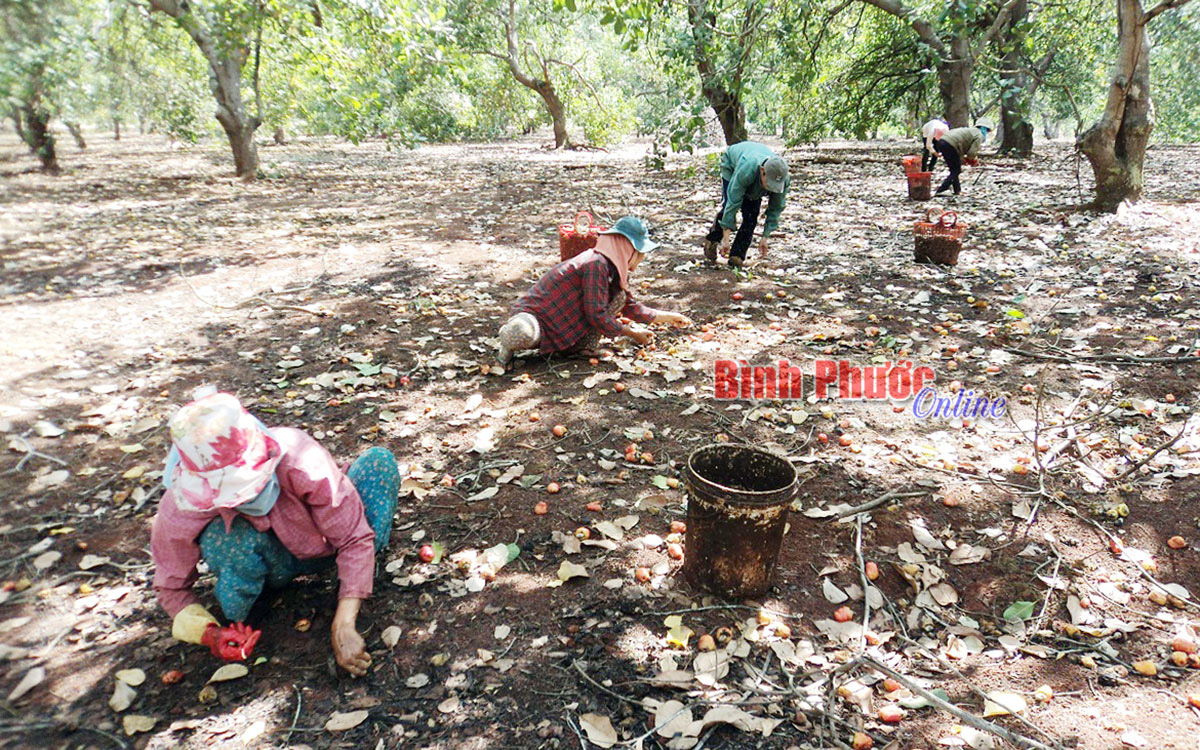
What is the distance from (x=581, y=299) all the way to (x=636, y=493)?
179cm

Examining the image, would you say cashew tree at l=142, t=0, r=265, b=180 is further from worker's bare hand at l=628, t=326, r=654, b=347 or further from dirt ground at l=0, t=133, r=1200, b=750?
worker's bare hand at l=628, t=326, r=654, b=347

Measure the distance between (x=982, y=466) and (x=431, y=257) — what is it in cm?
611

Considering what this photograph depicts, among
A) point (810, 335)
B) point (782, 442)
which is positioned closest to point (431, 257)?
point (810, 335)

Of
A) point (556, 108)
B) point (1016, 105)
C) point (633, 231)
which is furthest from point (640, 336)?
point (556, 108)

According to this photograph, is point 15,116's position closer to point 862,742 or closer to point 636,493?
point 636,493

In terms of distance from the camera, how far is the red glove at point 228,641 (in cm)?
223

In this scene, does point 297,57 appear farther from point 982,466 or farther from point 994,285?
point 982,466

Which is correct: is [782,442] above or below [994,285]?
below

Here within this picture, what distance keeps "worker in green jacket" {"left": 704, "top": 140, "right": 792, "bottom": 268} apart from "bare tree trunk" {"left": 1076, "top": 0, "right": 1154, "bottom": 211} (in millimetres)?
4315

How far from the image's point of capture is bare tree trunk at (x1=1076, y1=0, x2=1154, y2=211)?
702cm

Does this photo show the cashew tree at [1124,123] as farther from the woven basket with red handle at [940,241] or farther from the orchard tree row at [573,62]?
the woven basket with red handle at [940,241]

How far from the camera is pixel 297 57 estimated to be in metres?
11.1

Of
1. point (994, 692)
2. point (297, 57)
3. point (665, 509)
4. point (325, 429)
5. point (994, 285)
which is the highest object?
point (297, 57)

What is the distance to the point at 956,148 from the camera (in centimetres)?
962
